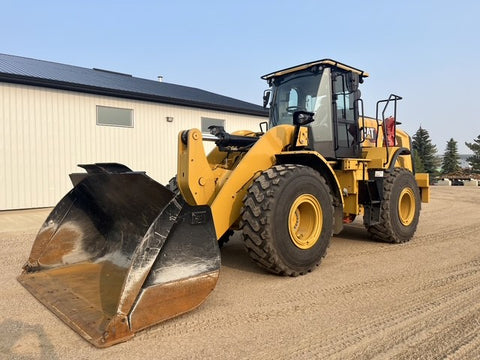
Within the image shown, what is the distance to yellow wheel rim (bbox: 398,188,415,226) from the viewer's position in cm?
616

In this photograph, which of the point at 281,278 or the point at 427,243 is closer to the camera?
the point at 281,278

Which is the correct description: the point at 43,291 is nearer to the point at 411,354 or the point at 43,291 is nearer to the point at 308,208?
the point at 308,208

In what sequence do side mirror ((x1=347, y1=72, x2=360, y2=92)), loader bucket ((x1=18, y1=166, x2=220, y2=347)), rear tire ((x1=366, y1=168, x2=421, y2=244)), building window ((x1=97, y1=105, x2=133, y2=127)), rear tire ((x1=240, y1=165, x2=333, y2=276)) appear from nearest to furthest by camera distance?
loader bucket ((x1=18, y1=166, x2=220, y2=347))
rear tire ((x1=240, y1=165, x2=333, y2=276))
side mirror ((x1=347, y1=72, x2=360, y2=92))
rear tire ((x1=366, y1=168, x2=421, y2=244))
building window ((x1=97, y1=105, x2=133, y2=127))

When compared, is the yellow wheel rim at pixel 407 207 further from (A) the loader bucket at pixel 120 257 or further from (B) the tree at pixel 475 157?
(B) the tree at pixel 475 157

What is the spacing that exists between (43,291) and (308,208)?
292 centimetres

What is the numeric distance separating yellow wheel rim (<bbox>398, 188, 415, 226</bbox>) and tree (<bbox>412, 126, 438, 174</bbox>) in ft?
106

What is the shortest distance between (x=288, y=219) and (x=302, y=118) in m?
1.43

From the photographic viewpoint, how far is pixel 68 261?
13.5 ft

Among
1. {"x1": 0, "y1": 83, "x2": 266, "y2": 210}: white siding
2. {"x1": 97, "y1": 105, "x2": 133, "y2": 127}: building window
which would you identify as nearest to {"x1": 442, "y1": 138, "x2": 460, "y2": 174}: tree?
{"x1": 0, "y1": 83, "x2": 266, "y2": 210}: white siding

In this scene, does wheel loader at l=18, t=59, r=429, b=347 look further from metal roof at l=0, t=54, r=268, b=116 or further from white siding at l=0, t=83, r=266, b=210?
metal roof at l=0, t=54, r=268, b=116

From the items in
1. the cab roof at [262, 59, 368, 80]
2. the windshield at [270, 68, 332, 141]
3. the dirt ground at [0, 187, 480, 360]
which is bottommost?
the dirt ground at [0, 187, 480, 360]

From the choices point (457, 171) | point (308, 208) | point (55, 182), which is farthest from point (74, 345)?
point (457, 171)

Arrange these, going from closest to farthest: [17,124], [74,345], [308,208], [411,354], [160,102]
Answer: [411,354] → [74,345] → [308,208] → [17,124] → [160,102]

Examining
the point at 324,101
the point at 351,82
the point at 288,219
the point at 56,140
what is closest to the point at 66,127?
the point at 56,140
